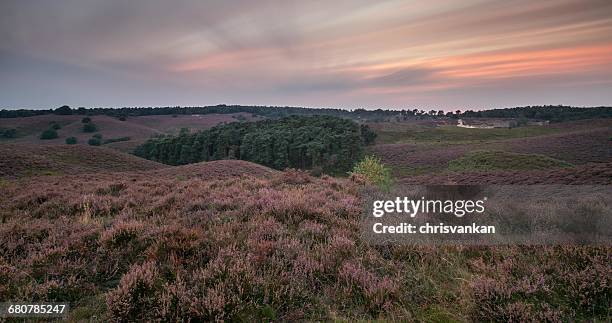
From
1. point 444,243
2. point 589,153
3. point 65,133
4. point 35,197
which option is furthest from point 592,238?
point 65,133

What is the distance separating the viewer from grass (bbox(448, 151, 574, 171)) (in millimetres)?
61469

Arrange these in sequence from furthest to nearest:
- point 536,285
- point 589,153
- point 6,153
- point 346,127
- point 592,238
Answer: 1. point 346,127
2. point 589,153
3. point 6,153
4. point 592,238
5. point 536,285

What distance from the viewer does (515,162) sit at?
63.4 metres

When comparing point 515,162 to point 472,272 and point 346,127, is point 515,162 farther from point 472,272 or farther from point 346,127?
point 472,272

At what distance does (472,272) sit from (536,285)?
1009mm

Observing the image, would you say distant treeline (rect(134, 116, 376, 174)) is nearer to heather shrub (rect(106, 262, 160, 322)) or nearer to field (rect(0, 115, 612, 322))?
field (rect(0, 115, 612, 322))

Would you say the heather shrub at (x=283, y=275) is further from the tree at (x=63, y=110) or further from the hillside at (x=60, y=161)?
the tree at (x=63, y=110)

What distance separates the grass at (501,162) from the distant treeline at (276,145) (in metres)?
27.4

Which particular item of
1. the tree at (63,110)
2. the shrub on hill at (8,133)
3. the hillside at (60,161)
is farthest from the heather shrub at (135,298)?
the tree at (63,110)

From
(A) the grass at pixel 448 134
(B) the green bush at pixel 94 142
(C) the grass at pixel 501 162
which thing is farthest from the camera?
(B) the green bush at pixel 94 142

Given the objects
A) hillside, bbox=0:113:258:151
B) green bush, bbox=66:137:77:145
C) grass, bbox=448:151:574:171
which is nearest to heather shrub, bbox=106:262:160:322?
grass, bbox=448:151:574:171
